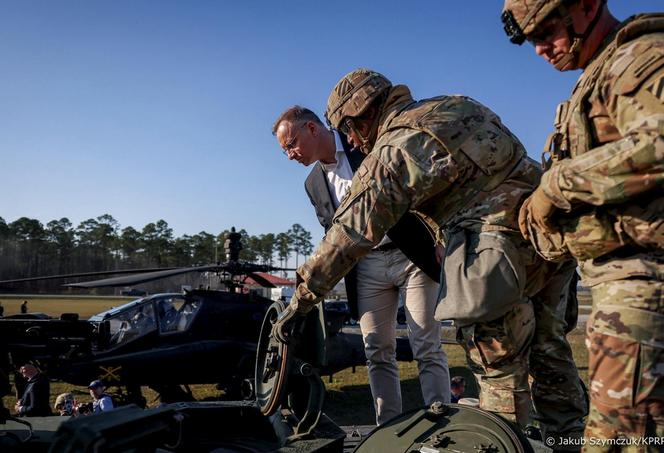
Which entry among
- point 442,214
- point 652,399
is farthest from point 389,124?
point 652,399

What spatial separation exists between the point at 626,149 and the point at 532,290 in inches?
41.5

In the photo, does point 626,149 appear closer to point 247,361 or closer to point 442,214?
point 442,214

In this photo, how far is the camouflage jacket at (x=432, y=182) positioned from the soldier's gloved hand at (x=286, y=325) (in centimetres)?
6

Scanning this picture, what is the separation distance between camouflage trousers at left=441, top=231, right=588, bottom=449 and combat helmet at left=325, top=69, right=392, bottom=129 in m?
0.90

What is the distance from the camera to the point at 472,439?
1.96 meters

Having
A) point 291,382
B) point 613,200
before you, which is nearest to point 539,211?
point 613,200

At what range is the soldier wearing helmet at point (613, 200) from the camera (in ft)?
5.08

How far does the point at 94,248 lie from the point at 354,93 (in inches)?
3244

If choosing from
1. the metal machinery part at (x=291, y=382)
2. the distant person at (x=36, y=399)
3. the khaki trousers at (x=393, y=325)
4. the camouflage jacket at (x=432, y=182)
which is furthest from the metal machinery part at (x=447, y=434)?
the distant person at (x=36, y=399)

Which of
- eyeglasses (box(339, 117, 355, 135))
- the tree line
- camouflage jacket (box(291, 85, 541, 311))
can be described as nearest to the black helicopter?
eyeglasses (box(339, 117, 355, 135))

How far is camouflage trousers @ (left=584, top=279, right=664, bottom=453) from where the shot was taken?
1548mm

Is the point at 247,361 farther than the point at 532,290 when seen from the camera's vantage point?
Yes

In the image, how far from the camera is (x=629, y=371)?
158cm

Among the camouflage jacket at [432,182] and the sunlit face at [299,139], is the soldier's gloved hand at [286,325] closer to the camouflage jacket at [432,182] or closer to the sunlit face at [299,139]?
the camouflage jacket at [432,182]
